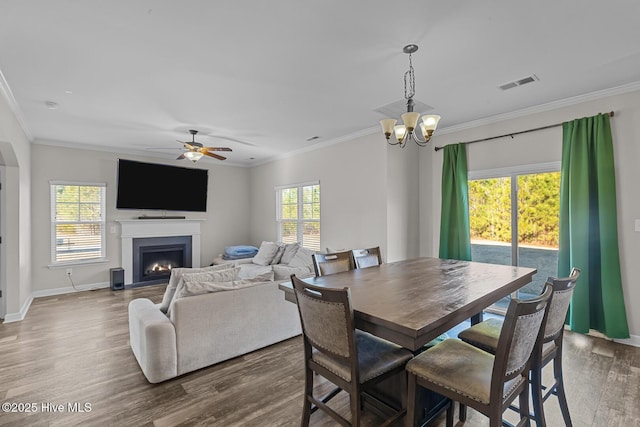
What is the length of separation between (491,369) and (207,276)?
2420 millimetres

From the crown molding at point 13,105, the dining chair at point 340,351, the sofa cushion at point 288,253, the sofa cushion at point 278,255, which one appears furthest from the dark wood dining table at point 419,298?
the crown molding at point 13,105

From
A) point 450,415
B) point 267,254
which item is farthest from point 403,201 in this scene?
point 450,415

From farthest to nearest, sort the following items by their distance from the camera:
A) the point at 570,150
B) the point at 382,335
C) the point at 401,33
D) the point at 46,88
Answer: the point at 570,150 < the point at 46,88 < the point at 401,33 < the point at 382,335

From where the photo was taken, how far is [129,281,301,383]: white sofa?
2.50 meters

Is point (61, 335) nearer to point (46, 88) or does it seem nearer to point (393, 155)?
point (46, 88)

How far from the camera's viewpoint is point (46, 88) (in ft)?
10.3

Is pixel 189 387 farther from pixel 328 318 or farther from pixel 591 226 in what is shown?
pixel 591 226

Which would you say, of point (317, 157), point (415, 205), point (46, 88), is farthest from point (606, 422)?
point (46, 88)

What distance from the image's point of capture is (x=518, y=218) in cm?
412

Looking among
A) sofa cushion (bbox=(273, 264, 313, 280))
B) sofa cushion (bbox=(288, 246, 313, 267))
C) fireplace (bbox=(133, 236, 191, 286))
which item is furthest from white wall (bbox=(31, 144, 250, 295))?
sofa cushion (bbox=(273, 264, 313, 280))

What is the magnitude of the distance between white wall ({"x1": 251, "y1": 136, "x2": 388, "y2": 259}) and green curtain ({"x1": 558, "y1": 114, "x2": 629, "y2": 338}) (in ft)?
7.12

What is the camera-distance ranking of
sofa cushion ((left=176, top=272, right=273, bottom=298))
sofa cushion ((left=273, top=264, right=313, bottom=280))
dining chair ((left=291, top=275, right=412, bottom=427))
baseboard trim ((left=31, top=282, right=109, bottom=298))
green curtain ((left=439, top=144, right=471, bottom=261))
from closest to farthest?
1. dining chair ((left=291, top=275, right=412, bottom=427))
2. sofa cushion ((left=176, top=272, right=273, bottom=298))
3. sofa cushion ((left=273, top=264, right=313, bottom=280))
4. green curtain ((left=439, top=144, right=471, bottom=261))
5. baseboard trim ((left=31, top=282, right=109, bottom=298))

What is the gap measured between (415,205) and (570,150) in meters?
2.12

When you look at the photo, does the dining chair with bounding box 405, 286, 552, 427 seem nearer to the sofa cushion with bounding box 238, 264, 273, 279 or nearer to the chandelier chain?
the chandelier chain
